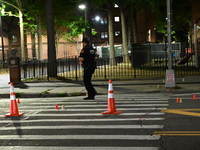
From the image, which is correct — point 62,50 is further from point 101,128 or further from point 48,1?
point 101,128

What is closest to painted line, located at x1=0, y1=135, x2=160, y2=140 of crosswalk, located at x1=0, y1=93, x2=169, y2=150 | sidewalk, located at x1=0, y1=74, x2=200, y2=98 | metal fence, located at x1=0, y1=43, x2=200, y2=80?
crosswalk, located at x1=0, y1=93, x2=169, y2=150

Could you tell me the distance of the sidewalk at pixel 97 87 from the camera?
49.3ft

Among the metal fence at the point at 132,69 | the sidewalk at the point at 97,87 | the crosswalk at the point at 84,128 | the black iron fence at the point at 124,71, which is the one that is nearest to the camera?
the crosswalk at the point at 84,128

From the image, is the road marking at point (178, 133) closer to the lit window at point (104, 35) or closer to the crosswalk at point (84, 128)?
the crosswalk at point (84, 128)

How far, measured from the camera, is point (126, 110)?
9.80 m

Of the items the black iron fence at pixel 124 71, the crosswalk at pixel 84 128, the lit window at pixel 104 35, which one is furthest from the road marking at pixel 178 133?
the lit window at pixel 104 35

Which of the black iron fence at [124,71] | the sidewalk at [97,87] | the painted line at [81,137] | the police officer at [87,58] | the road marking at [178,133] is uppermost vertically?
the police officer at [87,58]

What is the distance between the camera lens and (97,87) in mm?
16812

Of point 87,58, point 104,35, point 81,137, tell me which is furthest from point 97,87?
point 104,35

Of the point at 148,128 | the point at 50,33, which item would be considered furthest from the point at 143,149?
the point at 50,33

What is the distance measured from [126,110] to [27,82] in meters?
11.0

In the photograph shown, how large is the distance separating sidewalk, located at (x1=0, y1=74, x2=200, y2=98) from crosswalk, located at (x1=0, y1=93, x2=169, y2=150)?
13.8 feet

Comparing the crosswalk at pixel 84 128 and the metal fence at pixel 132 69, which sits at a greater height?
the metal fence at pixel 132 69

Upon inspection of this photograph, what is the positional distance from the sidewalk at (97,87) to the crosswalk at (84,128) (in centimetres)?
421
